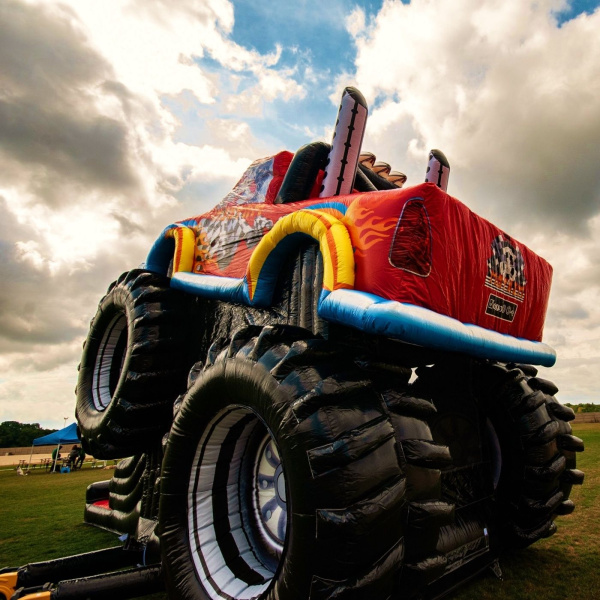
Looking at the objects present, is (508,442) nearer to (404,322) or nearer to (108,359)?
(404,322)

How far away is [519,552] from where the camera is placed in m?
2.69

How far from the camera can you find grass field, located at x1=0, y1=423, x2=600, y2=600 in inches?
82.0

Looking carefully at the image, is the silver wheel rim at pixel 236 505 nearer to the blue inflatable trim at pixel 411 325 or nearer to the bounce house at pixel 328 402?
the bounce house at pixel 328 402

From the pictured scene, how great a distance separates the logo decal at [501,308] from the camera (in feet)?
6.36

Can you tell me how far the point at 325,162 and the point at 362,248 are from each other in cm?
111

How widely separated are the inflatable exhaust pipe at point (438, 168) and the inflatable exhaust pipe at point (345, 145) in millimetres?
1119

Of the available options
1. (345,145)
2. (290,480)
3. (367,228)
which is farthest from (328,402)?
(345,145)

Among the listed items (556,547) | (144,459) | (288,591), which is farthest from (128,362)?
(556,547)

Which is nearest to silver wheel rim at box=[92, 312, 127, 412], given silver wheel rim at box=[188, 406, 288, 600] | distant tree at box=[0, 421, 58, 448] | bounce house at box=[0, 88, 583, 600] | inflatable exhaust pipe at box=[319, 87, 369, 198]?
bounce house at box=[0, 88, 583, 600]

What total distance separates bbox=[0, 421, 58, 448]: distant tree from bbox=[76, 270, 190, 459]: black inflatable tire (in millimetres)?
40193

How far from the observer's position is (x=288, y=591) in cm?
121

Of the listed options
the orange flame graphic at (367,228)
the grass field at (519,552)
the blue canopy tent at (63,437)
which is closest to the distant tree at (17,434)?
the blue canopy tent at (63,437)

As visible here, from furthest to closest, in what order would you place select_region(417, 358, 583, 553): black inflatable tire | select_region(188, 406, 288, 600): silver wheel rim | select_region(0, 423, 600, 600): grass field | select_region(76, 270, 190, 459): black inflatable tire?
select_region(76, 270, 190, 459): black inflatable tire → select_region(417, 358, 583, 553): black inflatable tire → select_region(0, 423, 600, 600): grass field → select_region(188, 406, 288, 600): silver wheel rim

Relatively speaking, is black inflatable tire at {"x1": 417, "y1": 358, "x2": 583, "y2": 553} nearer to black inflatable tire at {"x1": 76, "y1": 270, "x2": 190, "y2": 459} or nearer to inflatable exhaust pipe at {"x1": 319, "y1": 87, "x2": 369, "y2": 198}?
inflatable exhaust pipe at {"x1": 319, "y1": 87, "x2": 369, "y2": 198}
